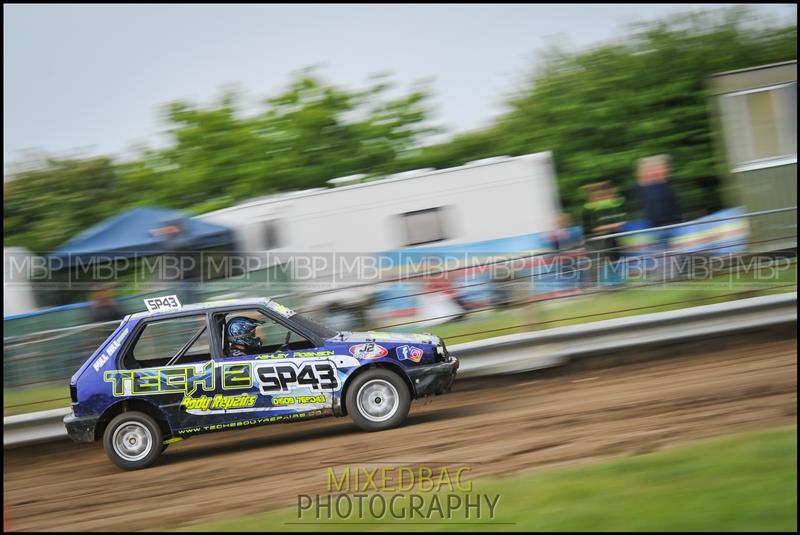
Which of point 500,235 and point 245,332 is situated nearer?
point 245,332

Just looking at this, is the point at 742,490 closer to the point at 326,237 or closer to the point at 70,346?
the point at 70,346

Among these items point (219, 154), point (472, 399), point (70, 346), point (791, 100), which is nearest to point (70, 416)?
point (70, 346)

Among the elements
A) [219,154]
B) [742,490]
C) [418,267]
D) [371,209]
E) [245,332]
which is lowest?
[742,490]

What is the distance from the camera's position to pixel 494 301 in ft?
35.4

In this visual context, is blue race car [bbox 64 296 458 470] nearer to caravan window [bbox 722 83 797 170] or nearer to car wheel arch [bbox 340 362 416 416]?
car wheel arch [bbox 340 362 416 416]

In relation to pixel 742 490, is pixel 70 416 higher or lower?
higher

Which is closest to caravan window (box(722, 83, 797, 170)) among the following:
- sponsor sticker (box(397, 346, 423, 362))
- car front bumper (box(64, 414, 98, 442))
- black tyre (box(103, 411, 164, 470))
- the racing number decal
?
sponsor sticker (box(397, 346, 423, 362))

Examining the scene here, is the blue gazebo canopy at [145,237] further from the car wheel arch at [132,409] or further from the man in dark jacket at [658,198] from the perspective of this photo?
the man in dark jacket at [658,198]

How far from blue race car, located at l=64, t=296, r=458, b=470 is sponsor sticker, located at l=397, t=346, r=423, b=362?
1 centimetres

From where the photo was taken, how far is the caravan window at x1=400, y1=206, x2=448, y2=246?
1517 cm

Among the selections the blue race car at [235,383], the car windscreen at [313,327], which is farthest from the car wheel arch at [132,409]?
the car windscreen at [313,327]

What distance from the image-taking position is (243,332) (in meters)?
Answer: 8.95

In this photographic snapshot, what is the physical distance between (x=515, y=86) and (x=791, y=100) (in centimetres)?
1026

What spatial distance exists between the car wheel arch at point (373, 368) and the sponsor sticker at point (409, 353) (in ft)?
0.37
